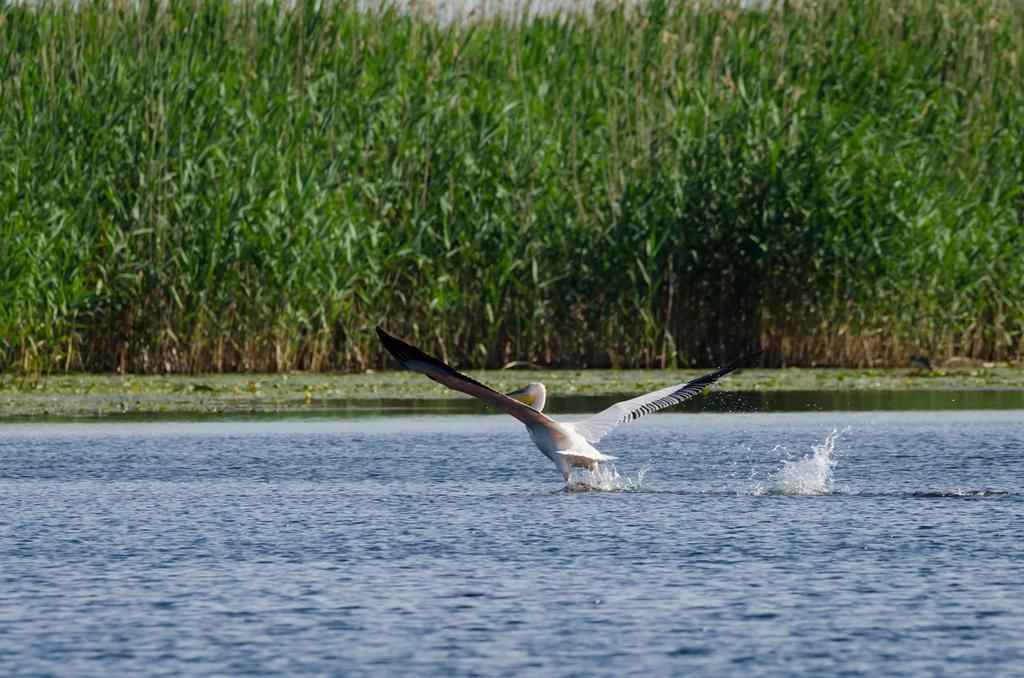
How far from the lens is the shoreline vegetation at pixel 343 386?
58.5ft

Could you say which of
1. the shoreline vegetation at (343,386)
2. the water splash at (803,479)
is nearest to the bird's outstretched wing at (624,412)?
the water splash at (803,479)

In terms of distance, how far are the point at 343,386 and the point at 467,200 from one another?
9.66 feet

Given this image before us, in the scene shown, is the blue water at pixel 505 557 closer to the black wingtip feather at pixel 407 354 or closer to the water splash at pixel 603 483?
the water splash at pixel 603 483

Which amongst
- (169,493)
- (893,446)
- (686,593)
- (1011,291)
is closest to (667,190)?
(1011,291)

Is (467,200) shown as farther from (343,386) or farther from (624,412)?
(624,412)

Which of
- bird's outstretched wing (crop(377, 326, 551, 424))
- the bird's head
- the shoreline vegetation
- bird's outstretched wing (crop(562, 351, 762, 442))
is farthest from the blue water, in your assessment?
the shoreline vegetation

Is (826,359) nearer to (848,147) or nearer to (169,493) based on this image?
(848,147)

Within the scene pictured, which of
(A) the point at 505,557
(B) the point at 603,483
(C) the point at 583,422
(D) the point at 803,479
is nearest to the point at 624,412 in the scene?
(C) the point at 583,422

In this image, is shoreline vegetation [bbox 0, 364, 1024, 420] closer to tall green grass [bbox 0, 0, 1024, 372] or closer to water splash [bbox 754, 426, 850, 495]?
tall green grass [bbox 0, 0, 1024, 372]

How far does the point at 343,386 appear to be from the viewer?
64.4 ft

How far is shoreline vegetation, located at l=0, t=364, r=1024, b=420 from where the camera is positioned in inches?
703

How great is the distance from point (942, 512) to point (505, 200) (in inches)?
448

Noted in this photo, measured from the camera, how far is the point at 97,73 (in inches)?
814

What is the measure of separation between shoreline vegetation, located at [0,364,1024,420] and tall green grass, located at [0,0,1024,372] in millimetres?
560
